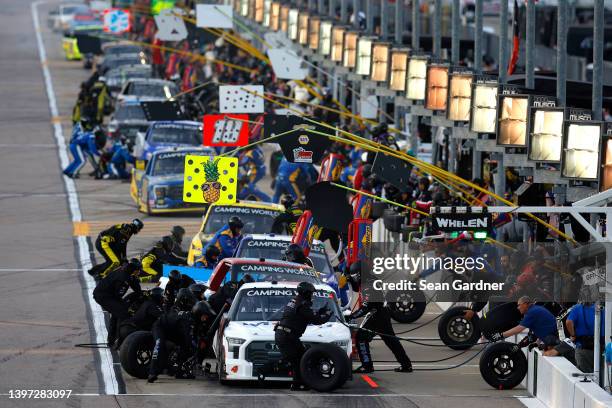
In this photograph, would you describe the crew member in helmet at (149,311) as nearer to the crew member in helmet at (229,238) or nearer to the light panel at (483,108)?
the crew member in helmet at (229,238)

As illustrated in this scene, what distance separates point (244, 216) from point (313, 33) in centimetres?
1778

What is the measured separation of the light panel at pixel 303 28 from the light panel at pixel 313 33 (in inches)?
18.6

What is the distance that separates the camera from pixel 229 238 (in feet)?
85.8

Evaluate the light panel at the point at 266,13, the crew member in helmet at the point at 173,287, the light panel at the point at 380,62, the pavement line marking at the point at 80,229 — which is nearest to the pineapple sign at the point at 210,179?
the crew member in helmet at the point at 173,287

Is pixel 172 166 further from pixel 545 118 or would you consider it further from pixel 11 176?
pixel 545 118

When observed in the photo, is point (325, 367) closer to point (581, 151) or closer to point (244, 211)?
point (581, 151)

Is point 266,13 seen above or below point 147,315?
above

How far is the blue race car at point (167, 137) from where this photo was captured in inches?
1597

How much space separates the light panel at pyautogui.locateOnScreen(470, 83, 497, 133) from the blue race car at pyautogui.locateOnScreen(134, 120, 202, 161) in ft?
51.0

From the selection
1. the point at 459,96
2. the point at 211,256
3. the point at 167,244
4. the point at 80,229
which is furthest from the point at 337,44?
the point at 211,256

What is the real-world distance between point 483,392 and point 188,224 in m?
15.7

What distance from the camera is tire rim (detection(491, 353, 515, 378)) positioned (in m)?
20.1

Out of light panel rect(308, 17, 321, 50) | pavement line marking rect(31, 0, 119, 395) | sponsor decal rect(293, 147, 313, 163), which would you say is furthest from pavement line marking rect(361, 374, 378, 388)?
light panel rect(308, 17, 321, 50)

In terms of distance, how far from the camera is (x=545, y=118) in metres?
22.9
